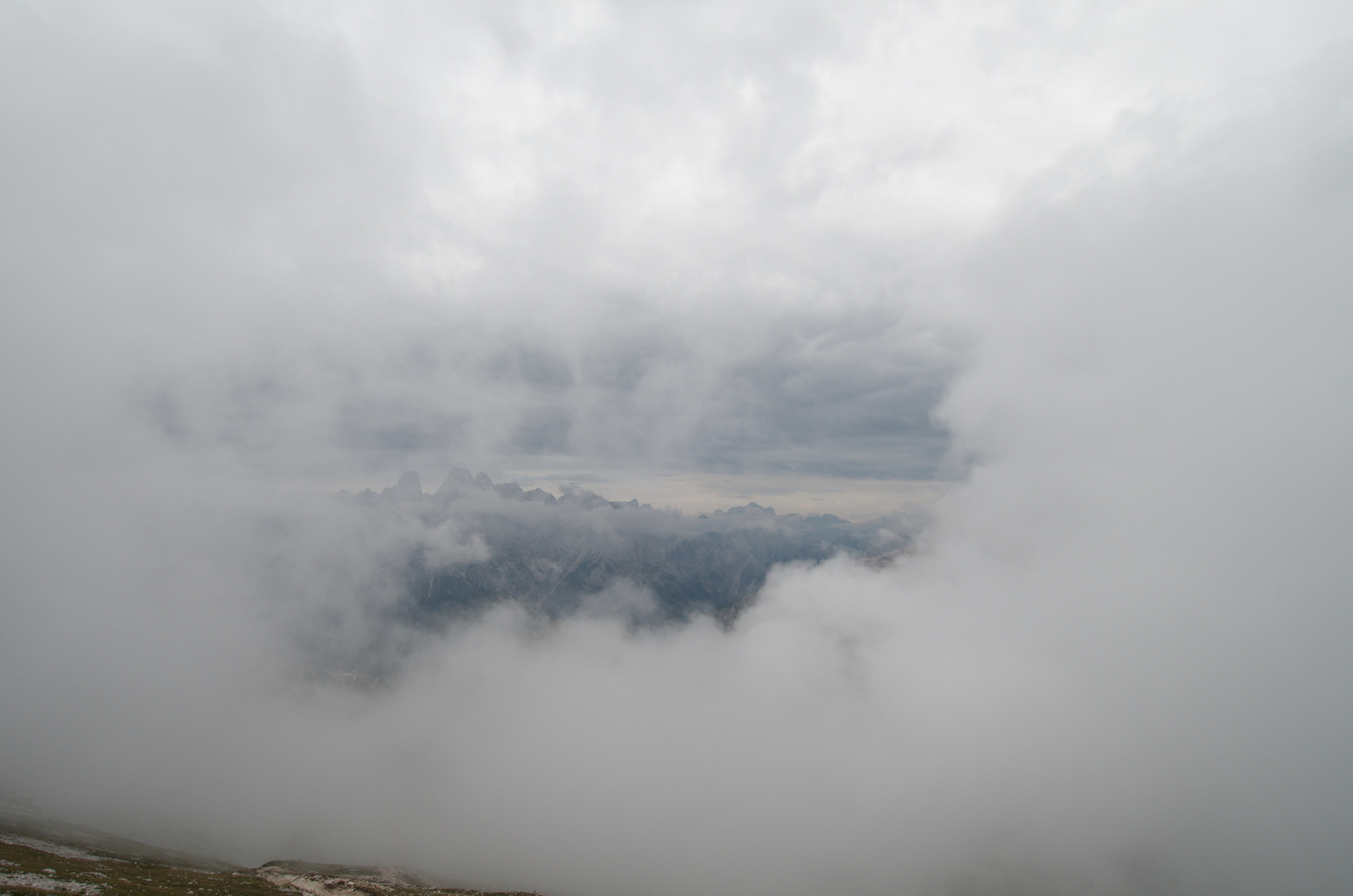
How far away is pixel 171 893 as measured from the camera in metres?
77.4

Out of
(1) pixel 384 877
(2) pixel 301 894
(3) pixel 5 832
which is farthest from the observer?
(1) pixel 384 877

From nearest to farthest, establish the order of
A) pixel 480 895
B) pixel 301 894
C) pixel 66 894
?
pixel 66 894 → pixel 301 894 → pixel 480 895

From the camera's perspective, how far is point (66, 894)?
218 ft

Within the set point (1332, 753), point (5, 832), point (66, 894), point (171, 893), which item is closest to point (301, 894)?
point (171, 893)

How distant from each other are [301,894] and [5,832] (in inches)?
5913

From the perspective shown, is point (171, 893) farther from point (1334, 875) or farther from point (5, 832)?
point (1334, 875)

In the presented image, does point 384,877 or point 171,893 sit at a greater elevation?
point 171,893

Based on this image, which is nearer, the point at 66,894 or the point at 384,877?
the point at 66,894

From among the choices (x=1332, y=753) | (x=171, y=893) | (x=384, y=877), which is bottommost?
(x=384, y=877)

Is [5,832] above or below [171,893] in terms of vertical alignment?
below

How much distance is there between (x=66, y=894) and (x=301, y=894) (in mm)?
48645

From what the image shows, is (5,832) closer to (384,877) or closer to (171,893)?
(384,877)

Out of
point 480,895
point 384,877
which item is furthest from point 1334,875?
point 384,877

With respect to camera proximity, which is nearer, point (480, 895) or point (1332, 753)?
point (480, 895)
